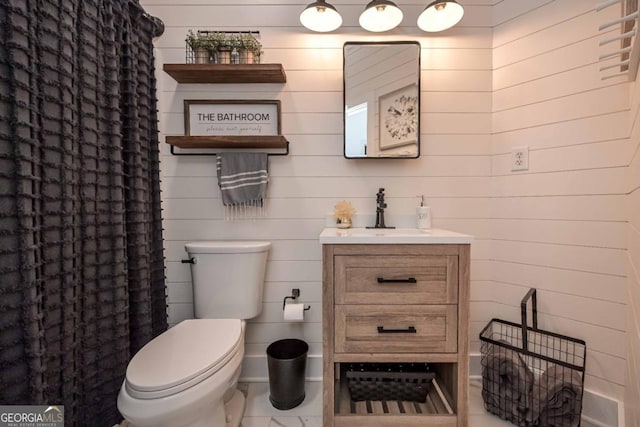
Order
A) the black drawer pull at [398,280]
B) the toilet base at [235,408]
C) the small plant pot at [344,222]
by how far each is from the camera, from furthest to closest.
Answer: the small plant pot at [344,222], the toilet base at [235,408], the black drawer pull at [398,280]

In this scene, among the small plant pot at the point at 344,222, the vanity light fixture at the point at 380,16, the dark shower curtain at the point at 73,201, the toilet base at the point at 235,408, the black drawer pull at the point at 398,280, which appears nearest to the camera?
the dark shower curtain at the point at 73,201

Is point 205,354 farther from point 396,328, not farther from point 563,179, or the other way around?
point 563,179

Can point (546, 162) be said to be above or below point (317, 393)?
above

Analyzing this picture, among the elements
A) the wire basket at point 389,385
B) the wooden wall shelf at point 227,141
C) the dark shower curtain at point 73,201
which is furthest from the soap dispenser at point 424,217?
the dark shower curtain at point 73,201

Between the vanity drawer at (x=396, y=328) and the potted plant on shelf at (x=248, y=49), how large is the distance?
1.35 metres

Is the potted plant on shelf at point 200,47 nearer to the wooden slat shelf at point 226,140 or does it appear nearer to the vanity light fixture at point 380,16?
the wooden slat shelf at point 226,140

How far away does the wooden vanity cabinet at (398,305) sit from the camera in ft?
3.73

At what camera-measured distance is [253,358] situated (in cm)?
163

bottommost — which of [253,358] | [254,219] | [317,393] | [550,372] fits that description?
[317,393]

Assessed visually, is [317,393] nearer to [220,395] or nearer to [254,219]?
[220,395]

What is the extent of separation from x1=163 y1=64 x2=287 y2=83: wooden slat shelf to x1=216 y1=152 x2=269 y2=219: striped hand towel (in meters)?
0.42

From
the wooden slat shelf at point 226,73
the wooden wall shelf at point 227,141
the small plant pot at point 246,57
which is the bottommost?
the wooden wall shelf at point 227,141

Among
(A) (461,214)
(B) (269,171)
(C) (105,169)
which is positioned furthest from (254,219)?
(A) (461,214)

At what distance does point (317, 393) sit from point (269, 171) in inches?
50.6
